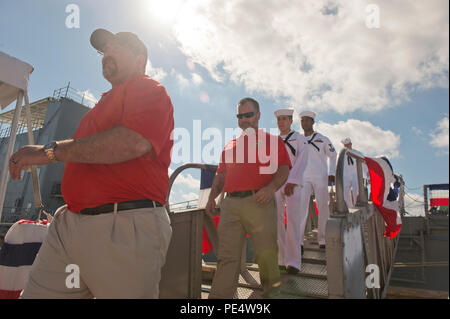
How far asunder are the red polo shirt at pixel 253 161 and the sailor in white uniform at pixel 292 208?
1.12 metres

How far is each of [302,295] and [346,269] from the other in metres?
1.09

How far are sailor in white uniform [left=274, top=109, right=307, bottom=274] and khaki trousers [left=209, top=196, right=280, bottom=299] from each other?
44.9 inches

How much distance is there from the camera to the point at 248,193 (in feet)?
8.69

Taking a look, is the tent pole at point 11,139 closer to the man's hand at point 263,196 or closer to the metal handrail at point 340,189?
the man's hand at point 263,196

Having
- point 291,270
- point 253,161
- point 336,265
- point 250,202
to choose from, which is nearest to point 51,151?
point 250,202

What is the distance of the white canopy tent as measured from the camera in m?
2.76

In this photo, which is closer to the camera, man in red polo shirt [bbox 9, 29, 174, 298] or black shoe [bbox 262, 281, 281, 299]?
man in red polo shirt [bbox 9, 29, 174, 298]

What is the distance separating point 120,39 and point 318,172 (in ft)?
12.1

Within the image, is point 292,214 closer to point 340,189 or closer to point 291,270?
point 291,270

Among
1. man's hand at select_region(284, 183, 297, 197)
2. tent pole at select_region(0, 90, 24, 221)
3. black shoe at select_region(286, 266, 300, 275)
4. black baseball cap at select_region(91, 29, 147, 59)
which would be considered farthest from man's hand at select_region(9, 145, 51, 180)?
black shoe at select_region(286, 266, 300, 275)

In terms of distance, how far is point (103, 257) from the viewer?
129 centimetres

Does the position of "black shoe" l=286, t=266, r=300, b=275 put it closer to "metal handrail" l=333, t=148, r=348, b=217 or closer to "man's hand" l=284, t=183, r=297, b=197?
"man's hand" l=284, t=183, r=297, b=197
